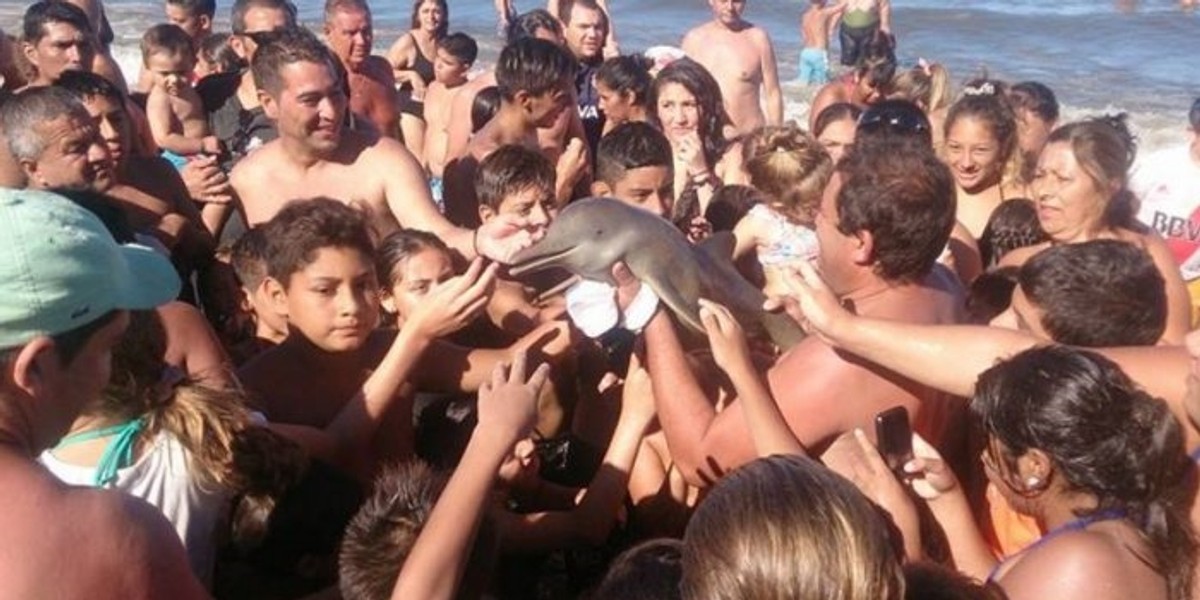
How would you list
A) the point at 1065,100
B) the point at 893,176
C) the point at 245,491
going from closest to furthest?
the point at 245,491
the point at 893,176
the point at 1065,100

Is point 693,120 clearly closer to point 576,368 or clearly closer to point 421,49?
point 576,368

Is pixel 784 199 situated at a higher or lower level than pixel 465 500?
lower

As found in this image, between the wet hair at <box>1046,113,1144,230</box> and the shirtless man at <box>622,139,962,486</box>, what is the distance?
1544 mm

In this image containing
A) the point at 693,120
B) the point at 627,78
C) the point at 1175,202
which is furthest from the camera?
the point at 627,78

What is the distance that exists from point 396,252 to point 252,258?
390mm

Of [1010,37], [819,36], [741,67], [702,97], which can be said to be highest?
[702,97]

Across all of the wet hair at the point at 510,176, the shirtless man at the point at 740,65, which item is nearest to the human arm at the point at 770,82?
the shirtless man at the point at 740,65

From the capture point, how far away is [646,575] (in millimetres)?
1973

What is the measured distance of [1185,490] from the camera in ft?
8.25

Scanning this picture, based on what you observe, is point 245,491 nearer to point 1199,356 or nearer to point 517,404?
point 517,404

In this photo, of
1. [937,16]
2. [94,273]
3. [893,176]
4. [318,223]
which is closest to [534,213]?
[318,223]

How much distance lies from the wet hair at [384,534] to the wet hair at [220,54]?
17.5 feet

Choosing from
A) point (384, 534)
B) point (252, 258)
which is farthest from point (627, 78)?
point (384, 534)

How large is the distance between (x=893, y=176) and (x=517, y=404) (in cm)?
99
